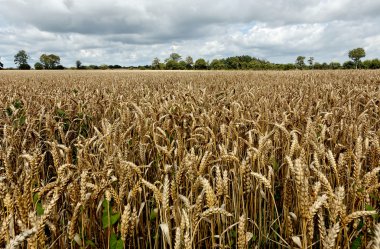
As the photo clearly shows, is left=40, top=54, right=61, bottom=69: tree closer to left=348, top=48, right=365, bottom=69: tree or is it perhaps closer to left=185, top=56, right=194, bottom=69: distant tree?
left=185, top=56, right=194, bottom=69: distant tree

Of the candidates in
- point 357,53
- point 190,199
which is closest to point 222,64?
point 357,53

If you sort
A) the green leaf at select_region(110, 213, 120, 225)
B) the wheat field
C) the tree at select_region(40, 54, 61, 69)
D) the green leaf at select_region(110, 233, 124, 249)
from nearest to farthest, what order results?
the wheat field → the green leaf at select_region(110, 233, 124, 249) → the green leaf at select_region(110, 213, 120, 225) → the tree at select_region(40, 54, 61, 69)

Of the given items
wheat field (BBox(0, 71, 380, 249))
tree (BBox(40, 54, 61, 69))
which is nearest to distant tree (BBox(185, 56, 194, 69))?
tree (BBox(40, 54, 61, 69))

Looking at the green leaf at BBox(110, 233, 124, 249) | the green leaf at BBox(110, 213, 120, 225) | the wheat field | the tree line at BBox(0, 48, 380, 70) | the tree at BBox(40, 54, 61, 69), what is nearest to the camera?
the wheat field

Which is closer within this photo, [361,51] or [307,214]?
[307,214]

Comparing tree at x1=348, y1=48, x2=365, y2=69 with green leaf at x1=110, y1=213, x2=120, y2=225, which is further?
tree at x1=348, y1=48, x2=365, y2=69

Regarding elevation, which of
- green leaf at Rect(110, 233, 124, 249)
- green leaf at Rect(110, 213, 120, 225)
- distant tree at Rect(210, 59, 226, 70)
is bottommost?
green leaf at Rect(110, 233, 124, 249)

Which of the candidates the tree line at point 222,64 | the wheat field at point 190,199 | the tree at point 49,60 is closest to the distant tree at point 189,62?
the tree line at point 222,64

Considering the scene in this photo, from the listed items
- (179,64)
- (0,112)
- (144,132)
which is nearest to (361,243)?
(144,132)

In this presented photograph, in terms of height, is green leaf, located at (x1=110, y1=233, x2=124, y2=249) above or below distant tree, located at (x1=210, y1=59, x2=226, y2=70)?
below

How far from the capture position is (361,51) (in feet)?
331

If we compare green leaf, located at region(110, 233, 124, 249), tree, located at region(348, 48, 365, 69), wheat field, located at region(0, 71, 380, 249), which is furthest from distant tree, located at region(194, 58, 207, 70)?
green leaf, located at region(110, 233, 124, 249)

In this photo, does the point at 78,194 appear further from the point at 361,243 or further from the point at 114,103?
the point at 114,103

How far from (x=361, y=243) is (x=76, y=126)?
3713 millimetres
